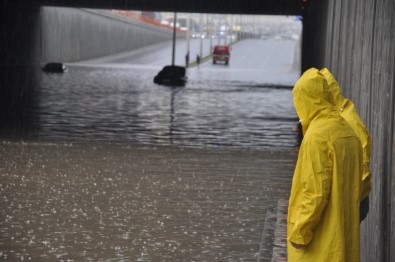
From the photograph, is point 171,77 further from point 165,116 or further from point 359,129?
point 359,129

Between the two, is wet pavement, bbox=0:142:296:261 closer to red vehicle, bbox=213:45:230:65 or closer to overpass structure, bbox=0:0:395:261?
overpass structure, bbox=0:0:395:261

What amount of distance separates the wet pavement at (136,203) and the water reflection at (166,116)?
335 cm

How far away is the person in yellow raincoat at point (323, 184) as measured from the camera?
4.96m

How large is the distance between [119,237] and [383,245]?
4.89 m

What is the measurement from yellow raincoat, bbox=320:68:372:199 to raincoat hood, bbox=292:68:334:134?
42cm

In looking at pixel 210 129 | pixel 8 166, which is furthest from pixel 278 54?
pixel 8 166

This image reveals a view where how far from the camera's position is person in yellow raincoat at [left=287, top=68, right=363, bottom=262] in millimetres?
4965

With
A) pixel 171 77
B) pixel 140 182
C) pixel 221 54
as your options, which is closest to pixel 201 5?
pixel 171 77

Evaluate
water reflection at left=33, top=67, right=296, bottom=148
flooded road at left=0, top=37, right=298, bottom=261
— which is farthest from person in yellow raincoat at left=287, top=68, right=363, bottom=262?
water reflection at left=33, top=67, right=296, bottom=148

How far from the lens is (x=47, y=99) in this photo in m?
36.9

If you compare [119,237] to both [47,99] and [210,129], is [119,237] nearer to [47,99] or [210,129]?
[210,129]

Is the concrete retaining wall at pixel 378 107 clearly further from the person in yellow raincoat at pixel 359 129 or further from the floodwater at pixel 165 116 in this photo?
the floodwater at pixel 165 116

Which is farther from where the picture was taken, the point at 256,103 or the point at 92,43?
the point at 92,43

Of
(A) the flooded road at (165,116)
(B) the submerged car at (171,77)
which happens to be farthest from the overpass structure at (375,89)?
(B) the submerged car at (171,77)
